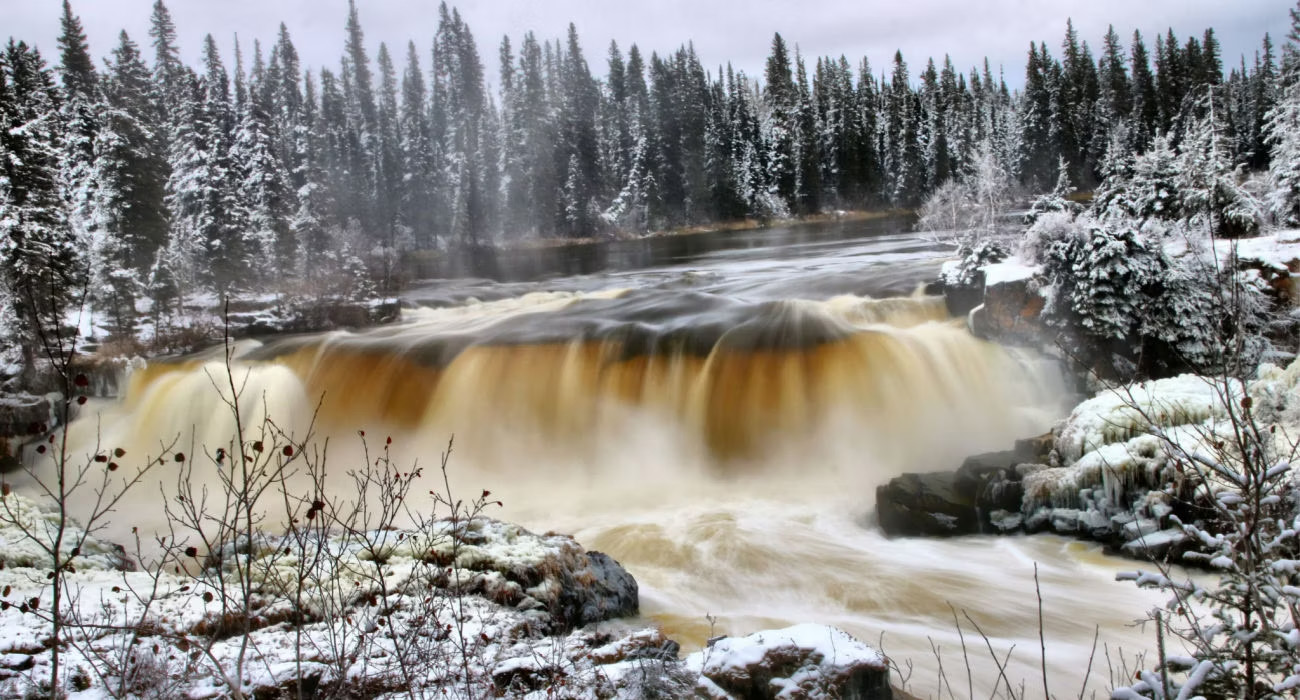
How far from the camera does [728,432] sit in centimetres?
1428

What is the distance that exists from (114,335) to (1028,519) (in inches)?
895

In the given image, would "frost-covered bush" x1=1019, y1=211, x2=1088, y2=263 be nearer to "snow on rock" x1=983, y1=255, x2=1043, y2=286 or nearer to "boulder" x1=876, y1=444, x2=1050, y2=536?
"snow on rock" x1=983, y1=255, x2=1043, y2=286

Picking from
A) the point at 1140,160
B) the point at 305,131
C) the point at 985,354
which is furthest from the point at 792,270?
the point at 305,131

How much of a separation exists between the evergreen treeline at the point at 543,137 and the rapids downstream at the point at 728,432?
400 inches

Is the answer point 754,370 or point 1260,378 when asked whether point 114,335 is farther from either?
point 1260,378

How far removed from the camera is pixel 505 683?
4.72 metres

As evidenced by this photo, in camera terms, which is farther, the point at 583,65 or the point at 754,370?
the point at 583,65

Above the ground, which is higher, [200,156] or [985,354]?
[200,156]

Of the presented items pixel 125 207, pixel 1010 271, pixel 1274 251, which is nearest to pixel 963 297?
pixel 1010 271

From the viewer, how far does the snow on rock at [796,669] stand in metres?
4.49

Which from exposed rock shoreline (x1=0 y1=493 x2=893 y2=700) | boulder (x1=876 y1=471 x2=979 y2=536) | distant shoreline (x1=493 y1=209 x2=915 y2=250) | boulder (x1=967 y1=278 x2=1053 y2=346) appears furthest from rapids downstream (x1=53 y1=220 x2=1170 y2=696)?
distant shoreline (x1=493 y1=209 x2=915 y2=250)

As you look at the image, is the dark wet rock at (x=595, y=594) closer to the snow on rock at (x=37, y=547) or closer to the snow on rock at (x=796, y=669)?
the snow on rock at (x=796, y=669)

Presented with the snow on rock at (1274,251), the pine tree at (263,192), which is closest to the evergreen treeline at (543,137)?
the pine tree at (263,192)

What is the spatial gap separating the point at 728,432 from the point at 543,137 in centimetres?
5121
